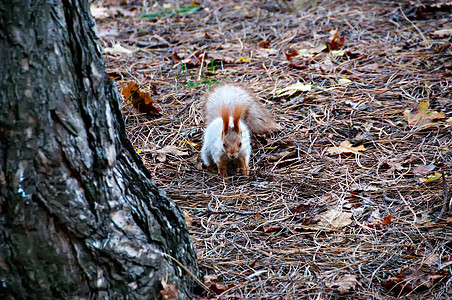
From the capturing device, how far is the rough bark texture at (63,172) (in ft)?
4.26

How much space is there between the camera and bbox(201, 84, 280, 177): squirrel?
317cm

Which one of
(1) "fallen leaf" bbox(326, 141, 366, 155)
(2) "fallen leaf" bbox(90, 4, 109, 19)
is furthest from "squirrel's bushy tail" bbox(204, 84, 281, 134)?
(2) "fallen leaf" bbox(90, 4, 109, 19)

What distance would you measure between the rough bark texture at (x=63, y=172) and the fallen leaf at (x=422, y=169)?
5.62ft

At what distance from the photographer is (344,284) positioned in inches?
72.9

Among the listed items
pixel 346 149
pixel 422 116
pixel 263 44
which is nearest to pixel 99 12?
pixel 263 44

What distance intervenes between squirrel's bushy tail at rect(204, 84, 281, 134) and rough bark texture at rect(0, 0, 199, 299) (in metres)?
1.89

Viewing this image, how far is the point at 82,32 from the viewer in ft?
4.57

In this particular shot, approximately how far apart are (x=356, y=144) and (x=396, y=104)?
632 mm

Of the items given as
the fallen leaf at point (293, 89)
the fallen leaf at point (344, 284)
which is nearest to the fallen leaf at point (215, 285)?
the fallen leaf at point (344, 284)

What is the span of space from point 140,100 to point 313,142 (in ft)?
4.60

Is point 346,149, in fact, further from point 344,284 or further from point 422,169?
point 344,284

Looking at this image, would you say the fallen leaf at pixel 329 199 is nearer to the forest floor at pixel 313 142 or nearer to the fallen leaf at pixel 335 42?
the forest floor at pixel 313 142

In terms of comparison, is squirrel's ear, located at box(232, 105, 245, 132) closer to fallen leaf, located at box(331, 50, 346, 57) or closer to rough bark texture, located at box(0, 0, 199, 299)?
rough bark texture, located at box(0, 0, 199, 299)

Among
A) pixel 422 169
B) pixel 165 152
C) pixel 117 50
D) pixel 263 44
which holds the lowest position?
pixel 422 169
